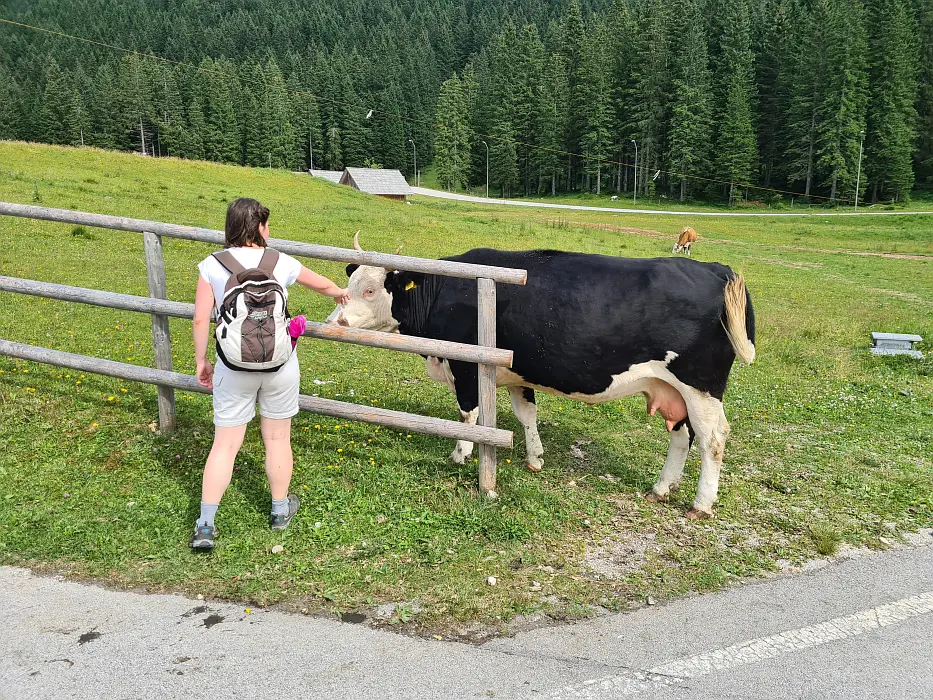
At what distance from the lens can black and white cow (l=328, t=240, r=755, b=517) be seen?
554cm

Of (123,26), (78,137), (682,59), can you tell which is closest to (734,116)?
(682,59)

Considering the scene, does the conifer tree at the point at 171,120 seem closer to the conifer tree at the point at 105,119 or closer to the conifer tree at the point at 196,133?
the conifer tree at the point at 196,133

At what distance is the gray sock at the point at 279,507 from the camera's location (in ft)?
16.3

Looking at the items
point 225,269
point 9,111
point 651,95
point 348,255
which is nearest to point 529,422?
point 348,255

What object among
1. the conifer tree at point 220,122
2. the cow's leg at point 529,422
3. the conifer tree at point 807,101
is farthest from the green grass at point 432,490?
the conifer tree at point 220,122

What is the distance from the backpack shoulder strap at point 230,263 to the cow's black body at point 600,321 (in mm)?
2278

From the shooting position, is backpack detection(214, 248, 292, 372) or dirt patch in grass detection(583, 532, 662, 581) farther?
dirt patch in grass detection(583, 532, 662, 581)

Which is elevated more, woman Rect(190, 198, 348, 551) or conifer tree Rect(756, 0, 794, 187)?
conifer tree Rect(756, 0, 794, 187)

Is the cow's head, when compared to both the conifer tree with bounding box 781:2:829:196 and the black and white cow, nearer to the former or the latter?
the black and white cow

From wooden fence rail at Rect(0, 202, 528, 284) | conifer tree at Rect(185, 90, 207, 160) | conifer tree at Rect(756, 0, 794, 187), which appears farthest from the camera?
Result: conifer tree at Rect(185, 90, 207, 160)

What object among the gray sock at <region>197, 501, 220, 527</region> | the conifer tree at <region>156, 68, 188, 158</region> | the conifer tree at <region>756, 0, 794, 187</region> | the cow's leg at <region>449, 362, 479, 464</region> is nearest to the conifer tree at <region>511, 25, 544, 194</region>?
the conifer tree at <region>756, 0, 794, 187</region>

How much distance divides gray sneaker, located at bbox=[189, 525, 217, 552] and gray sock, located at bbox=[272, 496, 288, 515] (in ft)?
1.47

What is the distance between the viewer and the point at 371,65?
5182 inches

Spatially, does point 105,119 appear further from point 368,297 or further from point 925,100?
point 368,297
